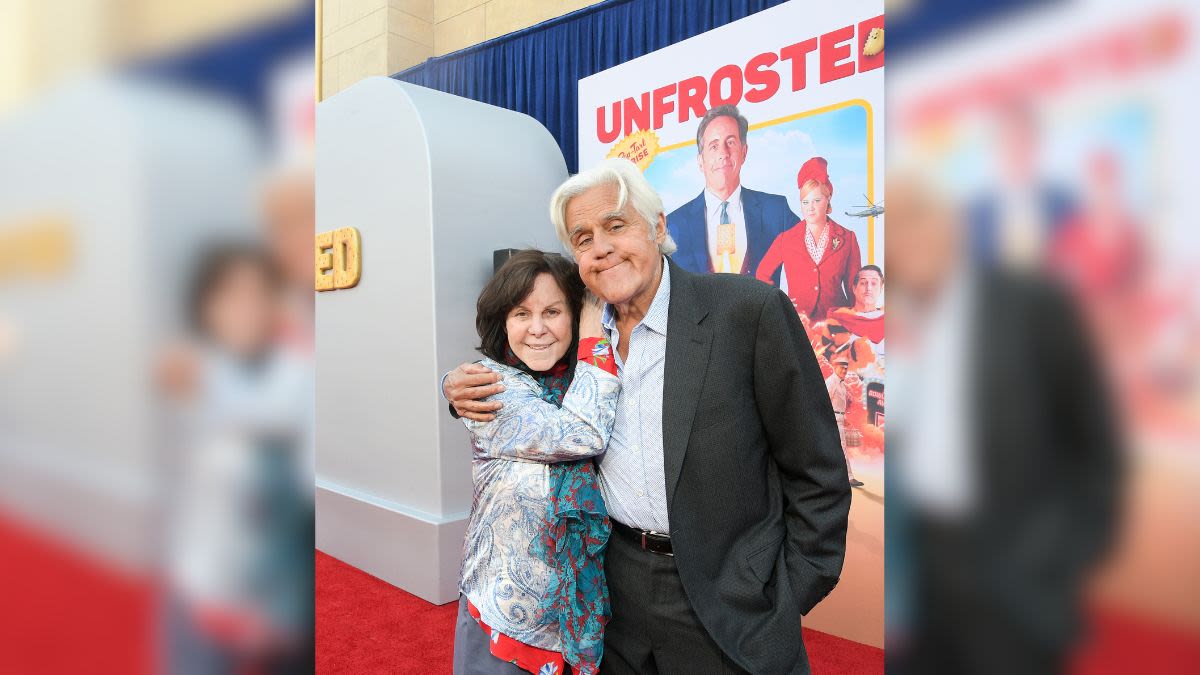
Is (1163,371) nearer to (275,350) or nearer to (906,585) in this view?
(906,585)

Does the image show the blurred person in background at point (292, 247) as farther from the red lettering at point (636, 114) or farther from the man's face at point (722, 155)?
the red lettering at point (636, 114)

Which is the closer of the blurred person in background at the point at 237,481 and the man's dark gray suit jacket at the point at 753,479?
the blurred person in background at the point at 237,481

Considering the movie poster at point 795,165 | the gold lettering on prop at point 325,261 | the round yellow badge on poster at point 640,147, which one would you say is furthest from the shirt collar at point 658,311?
the gold lettering on prop at point 325,261

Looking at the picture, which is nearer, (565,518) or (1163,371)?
(1163,371)

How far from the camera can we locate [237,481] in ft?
0.79

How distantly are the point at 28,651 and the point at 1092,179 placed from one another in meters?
0.40

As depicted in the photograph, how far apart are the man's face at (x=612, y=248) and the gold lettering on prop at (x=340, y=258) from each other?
3253 mm

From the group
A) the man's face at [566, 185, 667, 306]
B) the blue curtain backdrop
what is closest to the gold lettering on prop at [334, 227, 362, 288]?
the blue curtain backdrop

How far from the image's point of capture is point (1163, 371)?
9.5 inches

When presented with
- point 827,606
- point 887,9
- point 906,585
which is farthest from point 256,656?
point 827,606

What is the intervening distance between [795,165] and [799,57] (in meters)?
0.51

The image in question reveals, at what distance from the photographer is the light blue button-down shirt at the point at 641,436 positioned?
4.62 feet

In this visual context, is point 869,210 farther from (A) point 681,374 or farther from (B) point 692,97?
(A) point 681,374

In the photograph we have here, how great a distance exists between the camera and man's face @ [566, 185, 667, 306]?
147cm
